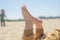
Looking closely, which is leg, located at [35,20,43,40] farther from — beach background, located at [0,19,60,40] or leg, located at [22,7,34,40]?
beach background, located at [0,19,60,40]

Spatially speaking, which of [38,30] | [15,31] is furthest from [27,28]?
[15,31]

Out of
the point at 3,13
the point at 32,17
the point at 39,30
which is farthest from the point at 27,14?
the point at 3,13

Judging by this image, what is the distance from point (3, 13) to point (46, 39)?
25.4 ft

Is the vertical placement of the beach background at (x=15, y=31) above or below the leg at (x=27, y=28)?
below

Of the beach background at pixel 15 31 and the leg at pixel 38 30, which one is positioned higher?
the leg at pixel 38 30

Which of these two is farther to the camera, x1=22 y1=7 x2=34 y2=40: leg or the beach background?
the beach background

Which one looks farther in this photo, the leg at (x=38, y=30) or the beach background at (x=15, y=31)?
the beach background at (x=15, y=31)

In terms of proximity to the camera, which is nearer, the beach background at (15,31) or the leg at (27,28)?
the leg at (27,28)

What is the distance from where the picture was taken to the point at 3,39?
5.66 metres

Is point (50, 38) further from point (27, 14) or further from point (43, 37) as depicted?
point (27, 14)

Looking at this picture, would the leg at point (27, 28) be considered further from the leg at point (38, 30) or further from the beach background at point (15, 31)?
the beach background at point (15, 31)

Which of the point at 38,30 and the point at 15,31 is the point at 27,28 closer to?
the point at 38,30

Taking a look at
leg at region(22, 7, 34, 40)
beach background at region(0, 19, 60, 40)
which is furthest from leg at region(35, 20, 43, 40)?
beach background at region(0, 19, 60, 40)

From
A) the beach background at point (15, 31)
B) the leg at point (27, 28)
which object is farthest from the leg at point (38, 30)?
the beach background at point (15, 31)
